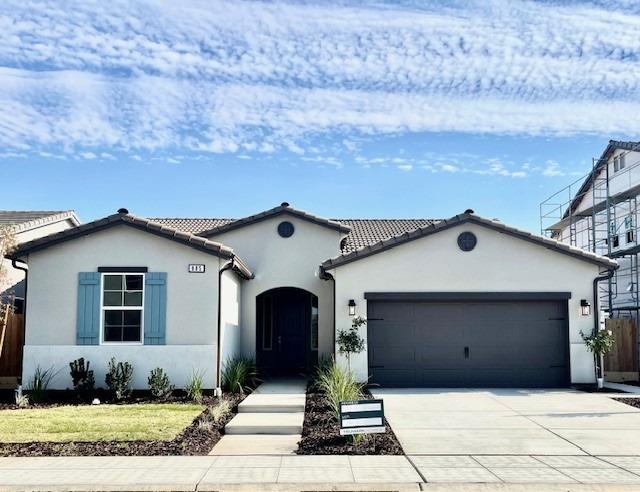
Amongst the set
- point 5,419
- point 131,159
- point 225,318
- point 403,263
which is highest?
point 131,159

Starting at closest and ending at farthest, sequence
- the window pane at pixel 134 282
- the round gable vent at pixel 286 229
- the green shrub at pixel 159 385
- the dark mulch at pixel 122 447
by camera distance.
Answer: the dark mulch at pixel 122 447, the green shrub at pixel 159 385, the window pane at pixel 134 282, the round gable vent at pixel 286 229

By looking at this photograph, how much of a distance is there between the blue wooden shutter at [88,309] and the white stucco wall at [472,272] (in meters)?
5.49

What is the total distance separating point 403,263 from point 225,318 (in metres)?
4.50

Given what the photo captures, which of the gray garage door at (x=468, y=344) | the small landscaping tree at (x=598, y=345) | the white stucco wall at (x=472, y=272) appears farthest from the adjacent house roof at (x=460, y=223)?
the small landscaping tree at (x=598, y=345)

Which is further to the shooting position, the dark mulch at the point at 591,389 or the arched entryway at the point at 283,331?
the arched entryway at the point at 283,331

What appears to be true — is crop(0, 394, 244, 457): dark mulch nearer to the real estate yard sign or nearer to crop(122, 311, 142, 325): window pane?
the real estate yard sign

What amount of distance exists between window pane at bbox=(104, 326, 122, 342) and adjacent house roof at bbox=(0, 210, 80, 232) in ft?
28.5

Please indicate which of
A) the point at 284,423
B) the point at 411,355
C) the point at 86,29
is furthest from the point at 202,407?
the point at 86,29

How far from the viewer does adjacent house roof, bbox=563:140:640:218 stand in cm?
2515

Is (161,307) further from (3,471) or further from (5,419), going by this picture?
(3,471)

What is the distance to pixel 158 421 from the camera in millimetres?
10867

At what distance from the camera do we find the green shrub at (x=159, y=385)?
44.1 feet

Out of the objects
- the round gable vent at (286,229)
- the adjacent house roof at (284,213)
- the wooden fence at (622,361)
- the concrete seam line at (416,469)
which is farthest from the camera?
the round gable vent at (286,229)

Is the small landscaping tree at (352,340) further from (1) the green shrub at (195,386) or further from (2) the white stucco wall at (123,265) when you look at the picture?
(1) the green shrub at (195,386)
